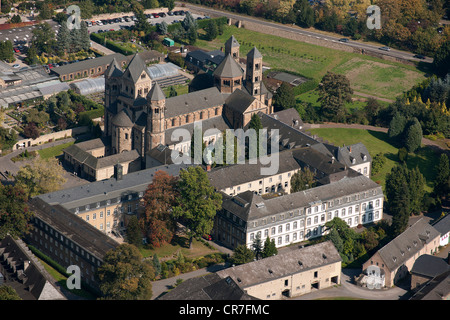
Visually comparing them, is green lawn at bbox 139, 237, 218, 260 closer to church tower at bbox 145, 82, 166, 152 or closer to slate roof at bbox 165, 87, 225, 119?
church tower at bbox 145, 82, 166, 152

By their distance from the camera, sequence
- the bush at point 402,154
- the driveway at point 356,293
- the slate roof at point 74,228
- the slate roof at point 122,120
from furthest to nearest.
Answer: the bush at point 402,154, the slate roof at point 122,120, the driveway at point 356,293, the slate roof at point 74,228

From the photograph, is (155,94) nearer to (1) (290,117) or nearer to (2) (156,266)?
(1) (290,117)

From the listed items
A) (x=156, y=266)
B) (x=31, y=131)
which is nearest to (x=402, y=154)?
(x=156, y=266)

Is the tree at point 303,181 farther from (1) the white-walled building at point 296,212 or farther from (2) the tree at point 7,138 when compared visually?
(2) the tree at point 7,138

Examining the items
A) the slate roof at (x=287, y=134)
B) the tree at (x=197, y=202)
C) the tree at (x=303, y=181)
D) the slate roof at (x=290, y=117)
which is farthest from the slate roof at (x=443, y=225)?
the slate roof at (x=290, y=117)

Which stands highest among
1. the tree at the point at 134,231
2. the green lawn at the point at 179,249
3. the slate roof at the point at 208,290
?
the slate roof at the point at 208,290

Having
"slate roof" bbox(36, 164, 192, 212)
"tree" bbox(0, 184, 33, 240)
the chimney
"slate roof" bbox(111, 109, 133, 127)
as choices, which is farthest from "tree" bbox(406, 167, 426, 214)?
"tree" bbox(0, 184, 33, 240)

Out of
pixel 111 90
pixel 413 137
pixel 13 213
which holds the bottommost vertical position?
pixel 13 213
